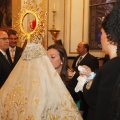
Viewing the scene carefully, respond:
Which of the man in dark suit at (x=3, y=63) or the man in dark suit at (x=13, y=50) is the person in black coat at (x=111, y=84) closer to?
the man in dark suit at (x=3, y=63)

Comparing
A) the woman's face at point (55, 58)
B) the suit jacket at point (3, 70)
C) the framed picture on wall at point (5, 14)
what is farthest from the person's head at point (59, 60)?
the framed picture on wall at point (5, 14)

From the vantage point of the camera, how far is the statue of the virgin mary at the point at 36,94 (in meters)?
2.16

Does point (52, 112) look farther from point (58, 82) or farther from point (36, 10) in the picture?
point (36, 10)

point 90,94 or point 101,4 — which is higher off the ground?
point 101,4

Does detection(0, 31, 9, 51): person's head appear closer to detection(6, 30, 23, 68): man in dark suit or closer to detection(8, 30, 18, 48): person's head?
detection(6, 30, 23, 68): man in dark suit

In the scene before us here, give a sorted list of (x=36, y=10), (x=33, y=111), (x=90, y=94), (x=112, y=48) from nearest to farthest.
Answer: (x=90, y=94) < (x=112, y=48) < (x=33, y=111) < (x=36, y=10)

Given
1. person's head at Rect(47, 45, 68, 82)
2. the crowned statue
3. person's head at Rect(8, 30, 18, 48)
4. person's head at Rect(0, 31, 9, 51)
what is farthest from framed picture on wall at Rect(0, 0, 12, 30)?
the crowned statue

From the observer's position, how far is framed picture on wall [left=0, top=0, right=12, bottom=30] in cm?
922

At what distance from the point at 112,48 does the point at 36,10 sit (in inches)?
44.0

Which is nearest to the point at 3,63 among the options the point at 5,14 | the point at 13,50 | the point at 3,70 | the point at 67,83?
the point at 3,70

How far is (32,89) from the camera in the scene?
2213 millimetres

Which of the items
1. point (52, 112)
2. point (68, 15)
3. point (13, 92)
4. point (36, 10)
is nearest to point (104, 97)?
point (52, 112)

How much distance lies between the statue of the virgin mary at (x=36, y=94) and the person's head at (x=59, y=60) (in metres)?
0.57

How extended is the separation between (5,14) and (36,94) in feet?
24.9
